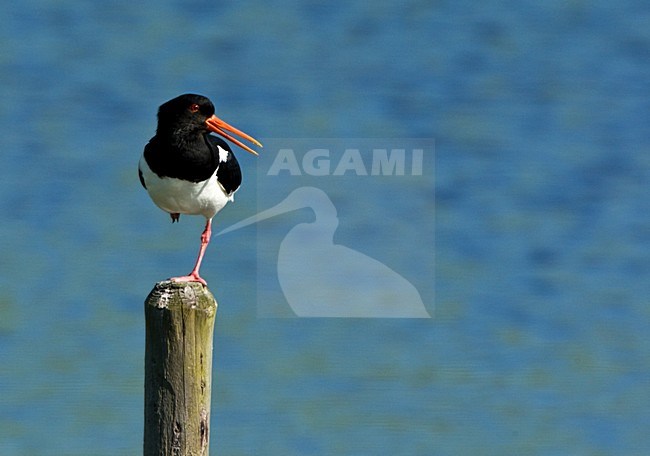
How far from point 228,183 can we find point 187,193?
0.36m

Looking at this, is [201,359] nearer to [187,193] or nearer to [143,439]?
[143,439]

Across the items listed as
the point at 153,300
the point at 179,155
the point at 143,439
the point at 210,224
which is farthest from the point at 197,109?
the point at 143,439

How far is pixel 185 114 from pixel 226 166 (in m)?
0.47

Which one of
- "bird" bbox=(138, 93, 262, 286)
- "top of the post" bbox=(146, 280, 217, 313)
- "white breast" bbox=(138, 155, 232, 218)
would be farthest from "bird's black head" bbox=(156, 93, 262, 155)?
"top of the post" bbox=(146, 280, 217, 313)

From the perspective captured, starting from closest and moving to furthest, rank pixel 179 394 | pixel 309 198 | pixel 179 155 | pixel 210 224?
pixel 179 394 < pixel 179 155 < pixel 210 224 < pixel 309 198

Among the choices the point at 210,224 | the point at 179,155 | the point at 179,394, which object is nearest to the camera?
the point at 179,394

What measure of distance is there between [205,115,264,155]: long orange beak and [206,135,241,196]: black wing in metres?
0.09

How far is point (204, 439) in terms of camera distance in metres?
5.43

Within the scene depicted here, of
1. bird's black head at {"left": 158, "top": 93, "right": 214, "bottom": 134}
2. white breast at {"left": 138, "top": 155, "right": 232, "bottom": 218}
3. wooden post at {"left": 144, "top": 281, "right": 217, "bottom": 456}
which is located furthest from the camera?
bird's black head at {"left": 158, "top": 93, "right": 214, "bottom": 134}

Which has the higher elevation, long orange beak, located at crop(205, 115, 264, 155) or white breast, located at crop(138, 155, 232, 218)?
long orange beak, located at crop(205, 115, 264, 155)

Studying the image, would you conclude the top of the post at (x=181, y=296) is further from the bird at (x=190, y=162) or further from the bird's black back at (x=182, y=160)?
the bird's black back at (x=182, y=160)

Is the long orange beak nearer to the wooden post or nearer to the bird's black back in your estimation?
the bird's black back

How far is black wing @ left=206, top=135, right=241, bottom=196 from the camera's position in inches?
284

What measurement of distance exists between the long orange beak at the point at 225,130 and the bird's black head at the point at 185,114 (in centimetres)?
5
